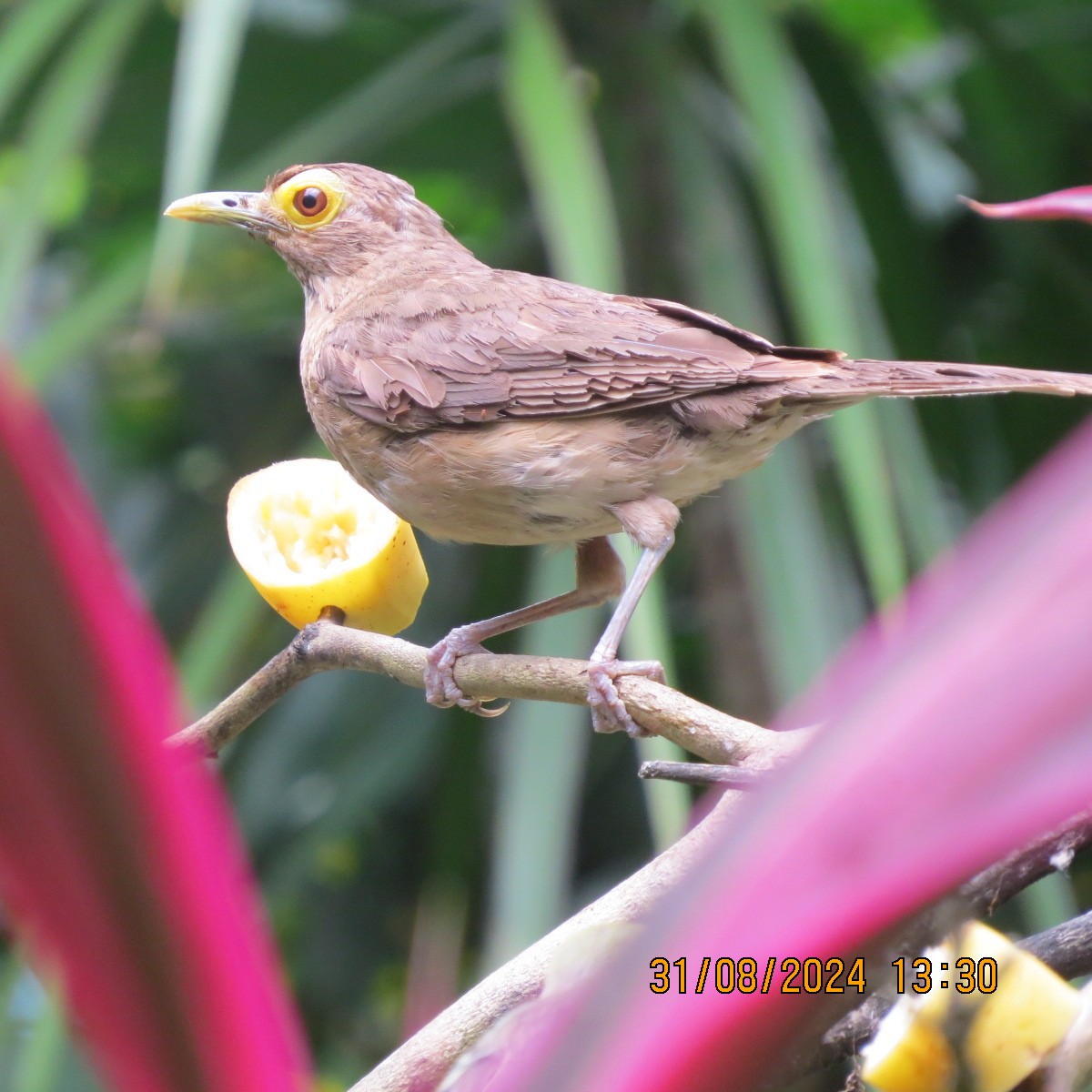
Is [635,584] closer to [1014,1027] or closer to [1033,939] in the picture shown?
[1033,939]

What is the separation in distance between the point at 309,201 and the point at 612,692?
1.67 meters

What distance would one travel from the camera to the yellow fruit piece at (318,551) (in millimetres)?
1862

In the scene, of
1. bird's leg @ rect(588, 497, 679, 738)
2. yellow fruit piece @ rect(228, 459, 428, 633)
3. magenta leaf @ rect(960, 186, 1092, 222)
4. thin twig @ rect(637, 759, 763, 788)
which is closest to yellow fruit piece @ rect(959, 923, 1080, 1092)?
thin twig @ rect(637, 759, 763, 788)

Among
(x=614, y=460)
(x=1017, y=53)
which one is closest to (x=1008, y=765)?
(x=614, y=460)

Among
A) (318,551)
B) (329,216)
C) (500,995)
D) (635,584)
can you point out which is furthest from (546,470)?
(500,995)

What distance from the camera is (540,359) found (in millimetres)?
2521

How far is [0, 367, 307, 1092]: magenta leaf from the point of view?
46 centimetres

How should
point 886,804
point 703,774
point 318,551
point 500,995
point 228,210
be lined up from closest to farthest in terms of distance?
point 886,804 → point 703,774 → point 500,995 → point 318,551 → point 228,210

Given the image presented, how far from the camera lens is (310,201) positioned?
2.91m

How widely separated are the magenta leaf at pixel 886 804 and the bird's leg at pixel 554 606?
1632 mm

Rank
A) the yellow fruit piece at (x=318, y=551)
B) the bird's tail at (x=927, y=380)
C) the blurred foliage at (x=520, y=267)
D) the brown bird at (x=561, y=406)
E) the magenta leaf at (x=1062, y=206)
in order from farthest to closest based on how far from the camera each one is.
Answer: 1. the blurred foliage at (x=520, y=267)
2. the brown bird at (x=561, y=406)
3. the bird's tail at (x=927, y=380)
4. the yellow fruit piece at (x=318, y=551)
5. the magenta leaf at (x=1062, y=206)

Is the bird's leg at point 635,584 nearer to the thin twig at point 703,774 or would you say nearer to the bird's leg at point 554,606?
the bird's leg at point 554,606

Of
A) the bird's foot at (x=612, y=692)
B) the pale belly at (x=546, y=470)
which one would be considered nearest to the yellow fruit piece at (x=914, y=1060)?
the bird's foot at (x=612, y=692)

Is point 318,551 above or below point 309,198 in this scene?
below
